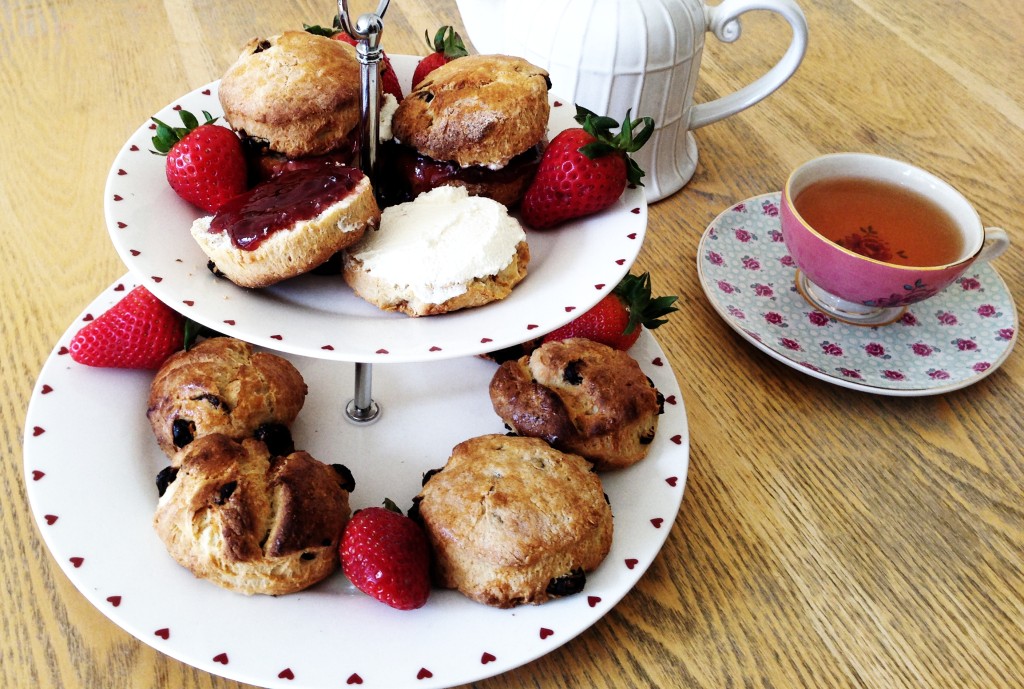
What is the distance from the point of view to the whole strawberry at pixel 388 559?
27.6 inches

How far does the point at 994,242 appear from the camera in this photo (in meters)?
1.05

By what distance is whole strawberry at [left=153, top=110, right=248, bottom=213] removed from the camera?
0.73 metres

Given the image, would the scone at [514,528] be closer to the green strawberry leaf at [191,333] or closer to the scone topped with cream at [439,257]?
the scone topped with cream at [439,257]

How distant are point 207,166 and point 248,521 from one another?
12.3 inches

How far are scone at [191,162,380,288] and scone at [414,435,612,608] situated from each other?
9.7 inches

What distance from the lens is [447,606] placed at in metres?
A: 0.73

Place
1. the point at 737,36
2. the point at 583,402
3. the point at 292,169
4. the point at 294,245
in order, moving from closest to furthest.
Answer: the point at 294,245 → the point at 292,169 → the point at 583,402 → the point at 737,36

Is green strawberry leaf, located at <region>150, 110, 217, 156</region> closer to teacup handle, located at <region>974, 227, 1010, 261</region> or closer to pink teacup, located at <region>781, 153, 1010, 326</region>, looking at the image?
pink teacup, located at <region>781, 153, 1010, 326</region>

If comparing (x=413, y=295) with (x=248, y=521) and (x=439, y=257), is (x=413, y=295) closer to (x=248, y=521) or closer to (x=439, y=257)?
(x=439, y=257)

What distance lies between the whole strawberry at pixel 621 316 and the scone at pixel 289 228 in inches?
12.6

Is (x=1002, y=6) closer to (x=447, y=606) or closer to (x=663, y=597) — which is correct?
(x=663, y=597)

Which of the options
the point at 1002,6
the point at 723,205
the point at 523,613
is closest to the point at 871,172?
the point at 723,205

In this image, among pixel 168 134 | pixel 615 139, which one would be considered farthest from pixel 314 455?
pixel 615 139

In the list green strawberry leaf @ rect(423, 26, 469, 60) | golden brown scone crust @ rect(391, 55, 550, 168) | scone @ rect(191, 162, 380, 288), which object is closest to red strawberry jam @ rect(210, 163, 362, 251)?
scone @ rect(191, 162, 380, 288)
